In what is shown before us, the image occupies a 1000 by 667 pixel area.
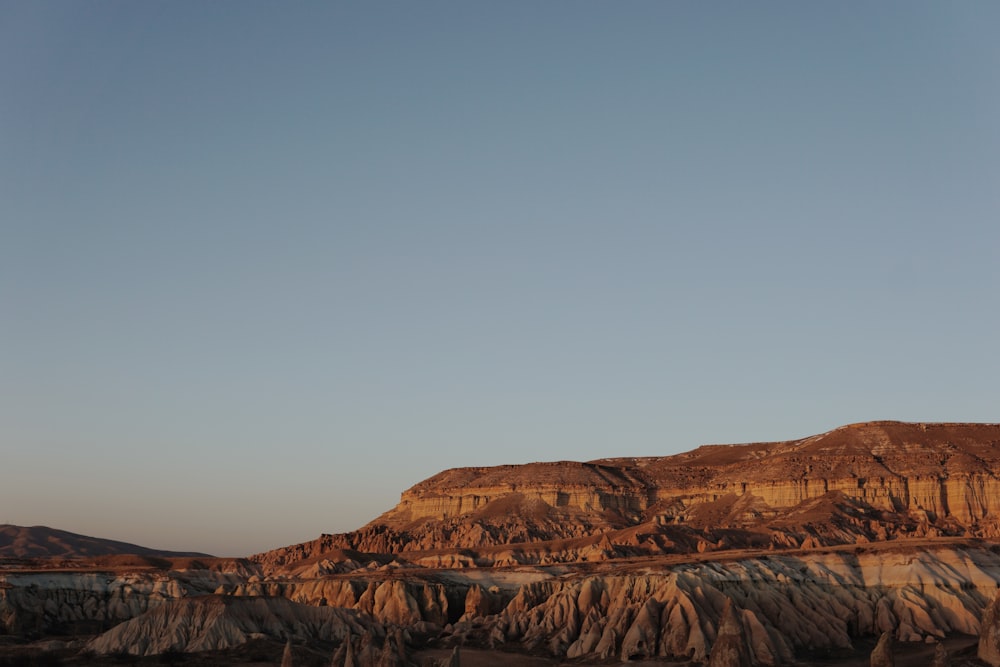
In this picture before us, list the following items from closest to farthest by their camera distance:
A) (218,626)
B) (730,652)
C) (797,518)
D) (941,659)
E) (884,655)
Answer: (941,659) < (730,652) < (884,655) < (218,626) < (797,518)

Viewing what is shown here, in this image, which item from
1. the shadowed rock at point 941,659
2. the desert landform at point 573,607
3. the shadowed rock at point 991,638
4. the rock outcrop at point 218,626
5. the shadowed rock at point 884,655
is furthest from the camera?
the rock outcrop at point 218,626

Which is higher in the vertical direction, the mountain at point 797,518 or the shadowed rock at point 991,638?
the mountain at point 797,518

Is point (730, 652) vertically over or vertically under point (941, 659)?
over

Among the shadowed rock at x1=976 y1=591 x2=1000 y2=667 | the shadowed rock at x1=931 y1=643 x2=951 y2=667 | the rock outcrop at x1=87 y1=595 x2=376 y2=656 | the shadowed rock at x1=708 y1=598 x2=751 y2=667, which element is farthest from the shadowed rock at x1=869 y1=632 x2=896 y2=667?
the rock outcrop at x1=87 y1=595 x2=376 y2=656

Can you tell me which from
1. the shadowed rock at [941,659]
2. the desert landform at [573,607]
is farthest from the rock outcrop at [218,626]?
the shadowed rock at [941,659]

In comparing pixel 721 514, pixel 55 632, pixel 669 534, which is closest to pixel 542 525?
pixel 721 514

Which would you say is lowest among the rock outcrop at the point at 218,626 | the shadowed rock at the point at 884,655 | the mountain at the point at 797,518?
the shadowed rock at the point at 884,655

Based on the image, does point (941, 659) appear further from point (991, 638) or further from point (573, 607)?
point (573, 607)

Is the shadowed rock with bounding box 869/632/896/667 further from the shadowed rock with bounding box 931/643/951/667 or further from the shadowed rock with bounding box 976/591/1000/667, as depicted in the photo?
the shadowed rock with bounding box 976/591/1000/667

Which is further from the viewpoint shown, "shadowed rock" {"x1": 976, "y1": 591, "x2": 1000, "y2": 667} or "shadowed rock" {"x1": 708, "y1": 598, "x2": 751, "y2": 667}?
"shadowed rock" {"x1": 976, "y1": 591, "x2": 1000, "y2": 667}

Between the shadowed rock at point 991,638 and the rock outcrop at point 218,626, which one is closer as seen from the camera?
the shadowed rock at point 991,638

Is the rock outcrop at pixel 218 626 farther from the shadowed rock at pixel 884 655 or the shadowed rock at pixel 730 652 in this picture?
the shadowed rock at pixel 884 655

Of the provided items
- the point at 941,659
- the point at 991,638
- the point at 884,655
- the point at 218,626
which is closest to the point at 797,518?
the point at 991,638

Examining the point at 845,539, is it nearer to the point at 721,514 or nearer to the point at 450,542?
the point at 721,514
